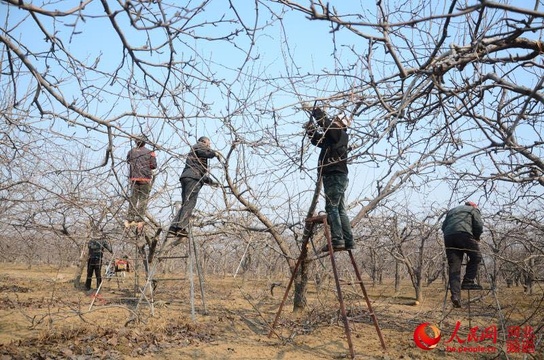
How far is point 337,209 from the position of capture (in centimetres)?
477

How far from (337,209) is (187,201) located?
2079 millimetres

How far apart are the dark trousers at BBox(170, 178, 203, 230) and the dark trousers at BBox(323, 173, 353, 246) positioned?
6.08 feet

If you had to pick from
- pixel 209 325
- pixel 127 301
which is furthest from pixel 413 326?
pixel 127 301

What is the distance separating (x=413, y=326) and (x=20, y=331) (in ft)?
16.9

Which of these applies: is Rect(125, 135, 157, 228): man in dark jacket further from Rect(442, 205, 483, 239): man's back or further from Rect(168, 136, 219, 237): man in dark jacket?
Rect(442, 205, 483, 239): man's back

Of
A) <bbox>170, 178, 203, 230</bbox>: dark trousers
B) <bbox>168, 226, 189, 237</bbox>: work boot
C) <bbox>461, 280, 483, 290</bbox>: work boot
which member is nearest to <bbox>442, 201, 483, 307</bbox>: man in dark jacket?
<bbox>461, 280, 483, 290</bbox>: work boot

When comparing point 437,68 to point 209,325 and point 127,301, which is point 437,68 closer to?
point 209,325

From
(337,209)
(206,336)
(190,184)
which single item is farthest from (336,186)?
(206,336)

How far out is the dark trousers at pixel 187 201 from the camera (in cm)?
570

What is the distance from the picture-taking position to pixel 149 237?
7.15 meters

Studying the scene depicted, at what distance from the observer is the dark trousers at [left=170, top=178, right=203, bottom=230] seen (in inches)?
224

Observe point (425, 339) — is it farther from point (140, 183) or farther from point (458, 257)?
point (140, 183)

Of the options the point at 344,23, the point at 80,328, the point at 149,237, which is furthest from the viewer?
the point at 149,237

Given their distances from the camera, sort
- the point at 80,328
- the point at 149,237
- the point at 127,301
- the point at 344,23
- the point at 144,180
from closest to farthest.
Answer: the point at 344,23
the point at 80,328
the point at 144,180
the point at 149,237
the point at 127,301
